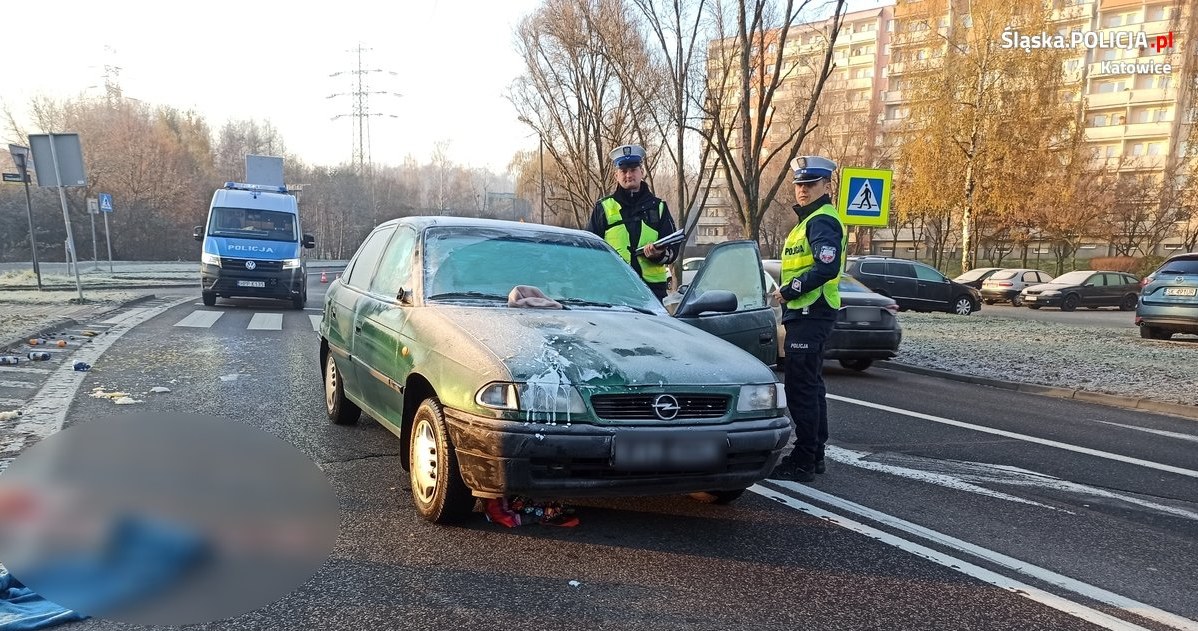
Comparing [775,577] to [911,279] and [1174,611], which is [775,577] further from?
[911,279]

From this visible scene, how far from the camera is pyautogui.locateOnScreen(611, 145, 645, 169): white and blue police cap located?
20.6 ft

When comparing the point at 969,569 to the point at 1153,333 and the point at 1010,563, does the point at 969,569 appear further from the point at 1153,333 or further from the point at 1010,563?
the point at 1153,333

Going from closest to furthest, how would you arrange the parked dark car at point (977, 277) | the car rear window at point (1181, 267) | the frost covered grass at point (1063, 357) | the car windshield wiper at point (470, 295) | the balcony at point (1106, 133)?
the car windshield wiper at point (470, 295)
the frost covered grass at point (1063, 357)
the car rear window at point (1181, 267)
the parked dark car at point (977, 277)
the balcony at point (1106, 133)

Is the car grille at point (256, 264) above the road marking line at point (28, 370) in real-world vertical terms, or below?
above

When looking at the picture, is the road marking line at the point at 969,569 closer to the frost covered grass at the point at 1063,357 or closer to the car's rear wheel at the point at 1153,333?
the frost covered grass at the point at 1063,357

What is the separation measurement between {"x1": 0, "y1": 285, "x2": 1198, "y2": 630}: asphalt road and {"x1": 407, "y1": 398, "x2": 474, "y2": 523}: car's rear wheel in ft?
0.32

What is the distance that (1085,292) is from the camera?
90.2 feet

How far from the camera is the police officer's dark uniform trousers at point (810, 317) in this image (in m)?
4.75

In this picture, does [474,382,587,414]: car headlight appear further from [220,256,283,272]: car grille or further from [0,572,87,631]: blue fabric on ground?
[220,256,283,272]: car grille

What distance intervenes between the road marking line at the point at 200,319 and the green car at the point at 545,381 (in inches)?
333

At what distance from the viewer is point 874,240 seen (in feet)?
229

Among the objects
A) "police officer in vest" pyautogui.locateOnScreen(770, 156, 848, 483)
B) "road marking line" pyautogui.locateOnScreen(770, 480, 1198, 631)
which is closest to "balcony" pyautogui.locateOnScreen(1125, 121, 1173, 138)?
"police officer in vest" pyautogui.locateOnScreen(770, 156, 848, 483)

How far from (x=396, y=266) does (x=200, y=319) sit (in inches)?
384

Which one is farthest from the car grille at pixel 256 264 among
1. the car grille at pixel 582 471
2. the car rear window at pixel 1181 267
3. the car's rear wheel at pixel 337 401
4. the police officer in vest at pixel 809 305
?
the car rear window at pixel 1181 267
